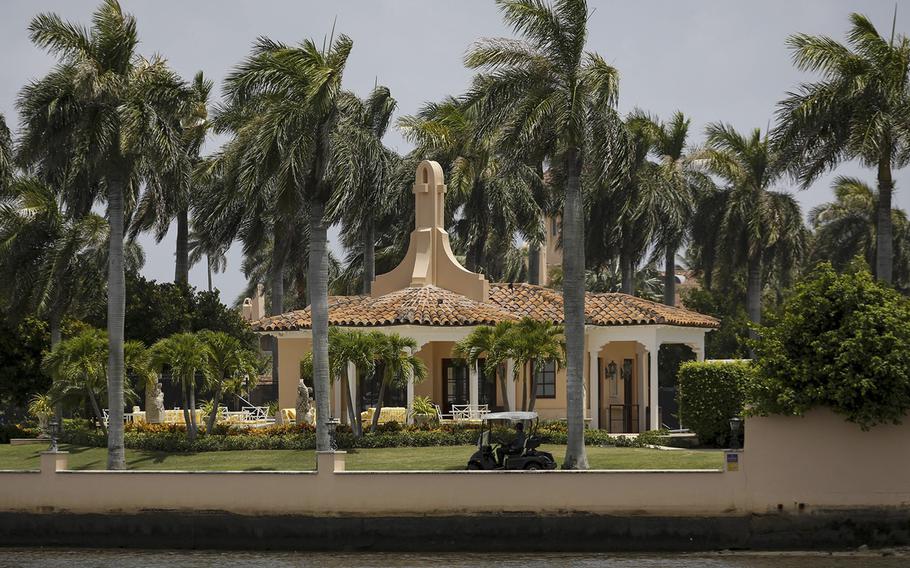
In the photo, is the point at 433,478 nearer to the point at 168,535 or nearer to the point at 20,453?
the point at 168,535

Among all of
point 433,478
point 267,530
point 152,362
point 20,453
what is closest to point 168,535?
point 267,530

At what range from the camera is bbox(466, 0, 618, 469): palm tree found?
96.1ft

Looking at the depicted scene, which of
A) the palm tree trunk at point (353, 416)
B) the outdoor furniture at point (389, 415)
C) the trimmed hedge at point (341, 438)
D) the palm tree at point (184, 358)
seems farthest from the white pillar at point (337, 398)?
the palm tree at point (184, 358)

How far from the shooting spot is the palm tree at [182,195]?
112 ft

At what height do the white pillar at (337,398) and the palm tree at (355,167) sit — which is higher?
the palm tree at (355,167)

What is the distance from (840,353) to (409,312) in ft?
52.0

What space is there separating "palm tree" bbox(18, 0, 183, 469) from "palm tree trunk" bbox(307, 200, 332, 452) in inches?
165

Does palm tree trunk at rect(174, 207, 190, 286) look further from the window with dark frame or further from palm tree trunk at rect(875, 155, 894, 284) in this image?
palm tree trunk at rect(875, 155, 894, 284)

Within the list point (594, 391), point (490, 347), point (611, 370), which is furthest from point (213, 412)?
point (611, 370)

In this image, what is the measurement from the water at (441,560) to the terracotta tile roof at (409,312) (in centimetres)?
1264

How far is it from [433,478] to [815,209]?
142 feet

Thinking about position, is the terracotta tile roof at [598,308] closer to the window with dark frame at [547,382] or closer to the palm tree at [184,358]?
the window with dark frame at [547,382]

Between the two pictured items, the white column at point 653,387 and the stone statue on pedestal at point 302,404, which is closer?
the stone statue on pedestal at point 302,404

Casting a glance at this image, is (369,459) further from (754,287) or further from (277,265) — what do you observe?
(754,287)
